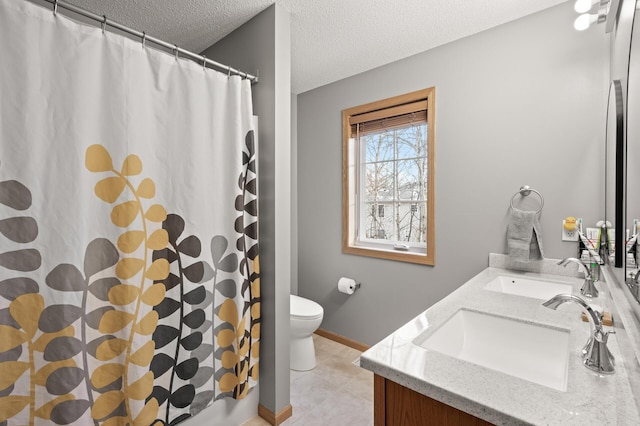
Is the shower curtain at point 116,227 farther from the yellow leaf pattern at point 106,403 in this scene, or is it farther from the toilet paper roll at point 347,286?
the toilet paper roll at point 347,286

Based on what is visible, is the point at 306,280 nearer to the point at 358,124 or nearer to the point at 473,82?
the point at 358,124

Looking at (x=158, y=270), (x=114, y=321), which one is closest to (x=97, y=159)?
(x=158, y=270)

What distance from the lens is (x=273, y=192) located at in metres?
1.81

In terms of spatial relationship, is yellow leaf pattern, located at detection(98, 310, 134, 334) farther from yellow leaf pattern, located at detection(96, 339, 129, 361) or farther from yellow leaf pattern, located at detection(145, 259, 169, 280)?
yellow leaf pattern, located at detection(145, 259, 169, 280)

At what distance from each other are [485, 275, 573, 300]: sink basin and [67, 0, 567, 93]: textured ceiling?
1.55 m

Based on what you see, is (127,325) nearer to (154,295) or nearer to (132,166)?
(154,295)

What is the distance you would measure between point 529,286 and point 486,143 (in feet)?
2.98

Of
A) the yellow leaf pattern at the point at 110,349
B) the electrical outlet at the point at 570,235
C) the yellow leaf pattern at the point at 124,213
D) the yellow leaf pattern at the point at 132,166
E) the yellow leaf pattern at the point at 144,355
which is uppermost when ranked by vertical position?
the yellow leaf pattern at the point at 132,166

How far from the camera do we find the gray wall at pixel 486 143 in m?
1.73

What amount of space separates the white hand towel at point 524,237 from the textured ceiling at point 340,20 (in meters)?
1.20

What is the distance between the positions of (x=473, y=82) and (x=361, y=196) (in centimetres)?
121

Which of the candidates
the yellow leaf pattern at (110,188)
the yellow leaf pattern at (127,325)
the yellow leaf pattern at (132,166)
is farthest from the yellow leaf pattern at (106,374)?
the yellow leaf pattern at (132,166)

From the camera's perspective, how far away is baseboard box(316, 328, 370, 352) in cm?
267

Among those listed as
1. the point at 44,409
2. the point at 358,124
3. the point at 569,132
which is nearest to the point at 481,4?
the point at 569,132
